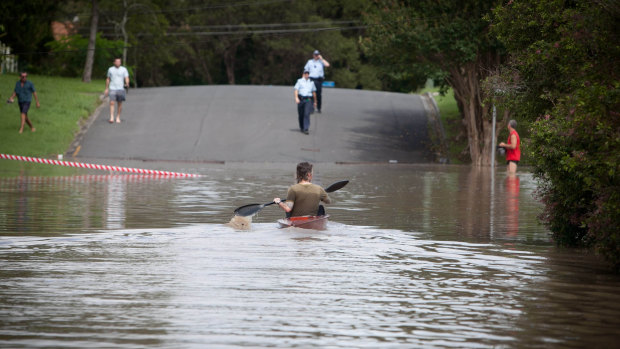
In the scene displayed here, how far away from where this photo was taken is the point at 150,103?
43.2 m

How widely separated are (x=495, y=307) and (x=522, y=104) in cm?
539

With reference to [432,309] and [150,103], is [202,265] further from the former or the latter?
[150,103]

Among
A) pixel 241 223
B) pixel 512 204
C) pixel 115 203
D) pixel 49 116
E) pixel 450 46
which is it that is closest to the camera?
pixel 241 223

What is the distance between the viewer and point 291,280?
9.62 meters

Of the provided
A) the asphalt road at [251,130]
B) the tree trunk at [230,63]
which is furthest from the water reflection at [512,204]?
the tree trunk at [230,63]

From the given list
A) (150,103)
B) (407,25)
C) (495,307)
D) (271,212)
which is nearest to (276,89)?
(150,103)

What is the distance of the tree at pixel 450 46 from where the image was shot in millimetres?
32438

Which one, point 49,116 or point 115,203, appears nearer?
point 115,203

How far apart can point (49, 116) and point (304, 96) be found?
34.2 feet

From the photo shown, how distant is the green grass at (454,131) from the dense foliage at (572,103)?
23623 mm

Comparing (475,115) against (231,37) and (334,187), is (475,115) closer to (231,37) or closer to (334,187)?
(334,187)

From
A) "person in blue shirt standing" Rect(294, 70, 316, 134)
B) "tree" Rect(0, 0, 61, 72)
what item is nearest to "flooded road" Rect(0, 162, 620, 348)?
"person in blue shirt standing" Rect(294, 70, 316, 134)

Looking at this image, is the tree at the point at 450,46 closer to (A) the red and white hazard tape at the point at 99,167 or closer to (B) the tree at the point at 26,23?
(A) the red and white hazard tape at the point at 99,167

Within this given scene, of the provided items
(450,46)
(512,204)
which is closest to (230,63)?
(450,46)
